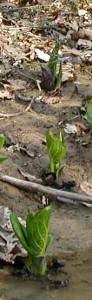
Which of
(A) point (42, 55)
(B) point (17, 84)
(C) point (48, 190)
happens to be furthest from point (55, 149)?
(A) point (42, 55)

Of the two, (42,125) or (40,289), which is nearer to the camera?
(40,289)

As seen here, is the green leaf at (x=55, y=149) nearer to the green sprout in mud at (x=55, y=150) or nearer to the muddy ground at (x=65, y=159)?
the green sprout in mud at (x=55, y=150)

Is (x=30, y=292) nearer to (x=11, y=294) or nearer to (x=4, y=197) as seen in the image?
(x=11, y=294)

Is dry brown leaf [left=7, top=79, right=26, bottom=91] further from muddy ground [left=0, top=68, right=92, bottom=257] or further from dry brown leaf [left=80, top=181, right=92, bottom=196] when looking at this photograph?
dry brown leaf [left=80, top=181, right=92, bottom=196]

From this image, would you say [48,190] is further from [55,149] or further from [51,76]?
[51,76]

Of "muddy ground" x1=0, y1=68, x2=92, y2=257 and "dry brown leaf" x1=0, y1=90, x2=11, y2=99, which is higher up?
"dry brown leaf" x1=0, y1=90, x2=11, y2=99

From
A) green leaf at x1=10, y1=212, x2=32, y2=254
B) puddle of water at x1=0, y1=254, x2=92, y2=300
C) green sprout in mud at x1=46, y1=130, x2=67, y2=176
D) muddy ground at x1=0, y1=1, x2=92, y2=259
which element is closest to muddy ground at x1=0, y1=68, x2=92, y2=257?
muddy ground at x1=0, y1=1, x2=92, y2=259

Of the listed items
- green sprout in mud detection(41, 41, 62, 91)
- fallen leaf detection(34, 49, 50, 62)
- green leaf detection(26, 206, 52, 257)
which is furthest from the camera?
fallen leaf detection(34, 49, 50, 62)
